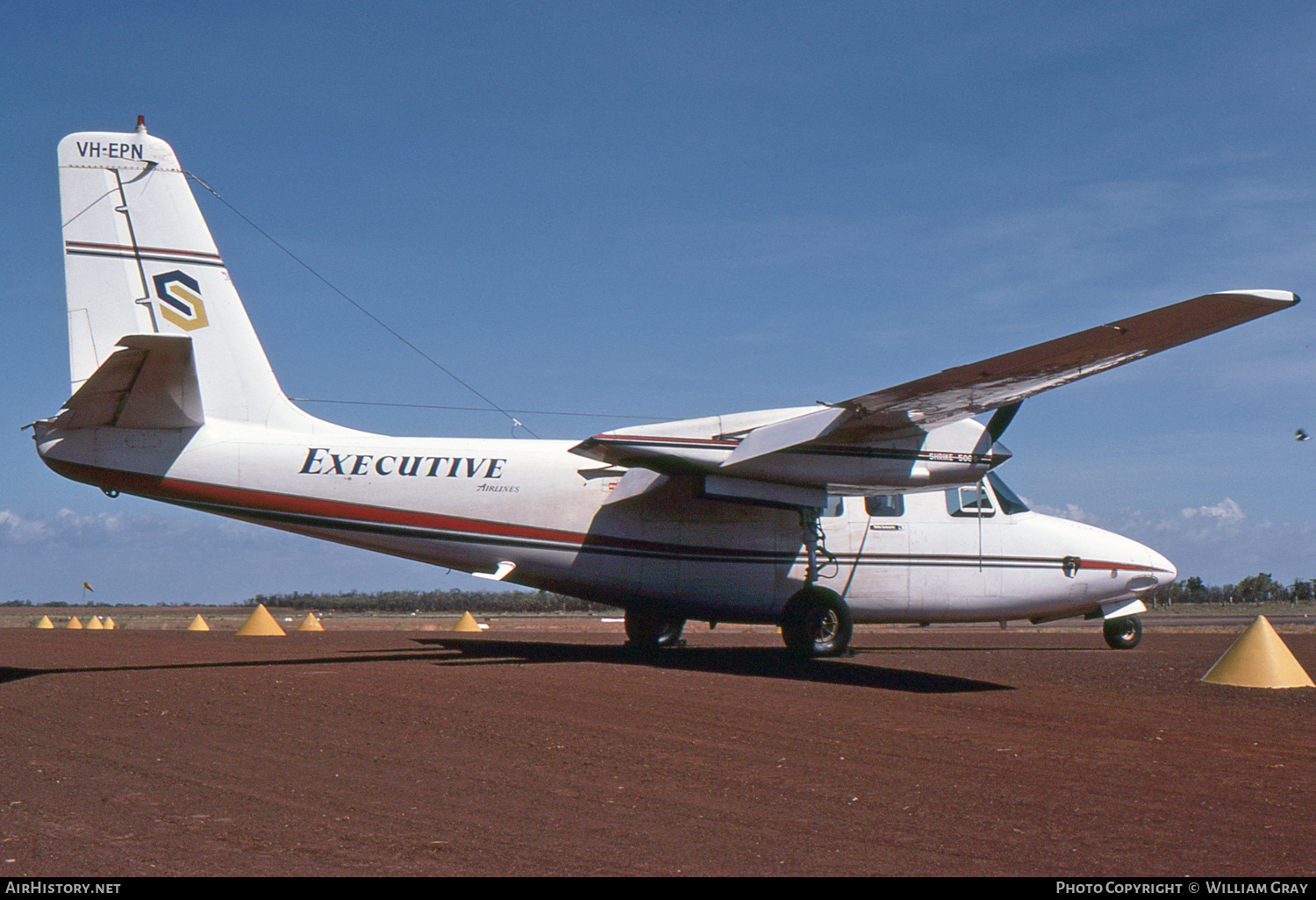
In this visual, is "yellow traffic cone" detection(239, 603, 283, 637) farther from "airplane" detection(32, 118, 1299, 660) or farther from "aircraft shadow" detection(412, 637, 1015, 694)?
"airplane" detection(32, 118, 1299, 660)

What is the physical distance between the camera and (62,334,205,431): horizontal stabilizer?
11422mm

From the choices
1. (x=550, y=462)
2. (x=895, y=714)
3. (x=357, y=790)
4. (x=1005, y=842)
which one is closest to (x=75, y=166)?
(x=550, y=462)

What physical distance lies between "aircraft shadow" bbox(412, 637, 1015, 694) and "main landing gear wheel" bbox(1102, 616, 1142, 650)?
250 inches

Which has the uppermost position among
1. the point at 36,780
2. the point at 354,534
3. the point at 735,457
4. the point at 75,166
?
the point at 75,166

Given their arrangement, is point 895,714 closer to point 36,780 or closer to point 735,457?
point 735,457

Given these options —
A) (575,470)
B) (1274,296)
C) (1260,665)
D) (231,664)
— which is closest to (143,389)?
(231,664)

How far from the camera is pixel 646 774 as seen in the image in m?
6.61

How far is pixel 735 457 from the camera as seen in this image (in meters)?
13.1

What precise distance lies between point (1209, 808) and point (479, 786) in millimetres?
4293

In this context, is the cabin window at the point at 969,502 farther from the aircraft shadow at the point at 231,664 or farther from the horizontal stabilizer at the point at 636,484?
the aircraft shadow at the point at 231,664

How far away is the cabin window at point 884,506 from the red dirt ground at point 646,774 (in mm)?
3885

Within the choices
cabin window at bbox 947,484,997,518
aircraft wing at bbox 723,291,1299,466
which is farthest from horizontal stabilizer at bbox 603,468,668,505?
cabin window at bbox 947,484,997,518
